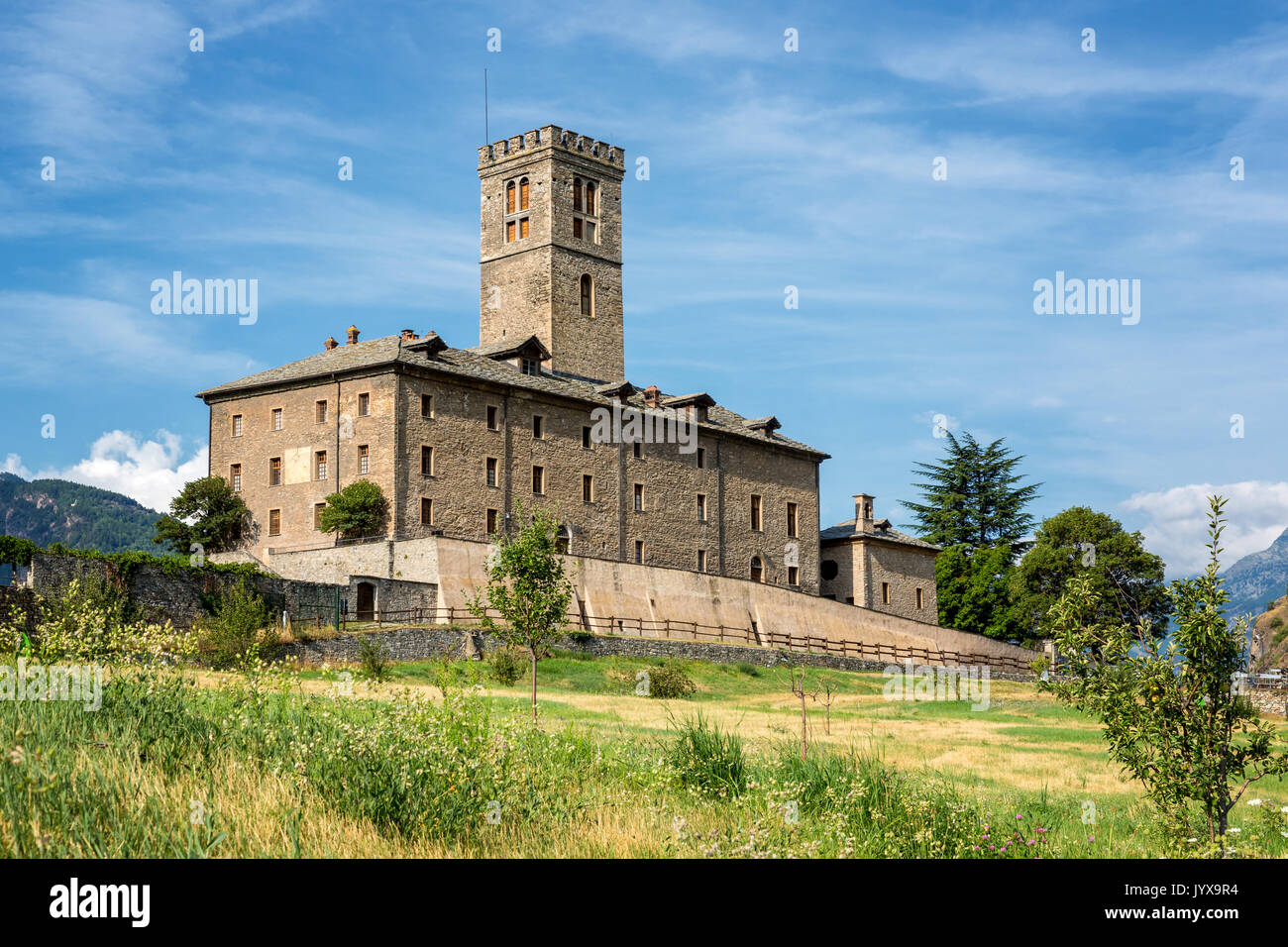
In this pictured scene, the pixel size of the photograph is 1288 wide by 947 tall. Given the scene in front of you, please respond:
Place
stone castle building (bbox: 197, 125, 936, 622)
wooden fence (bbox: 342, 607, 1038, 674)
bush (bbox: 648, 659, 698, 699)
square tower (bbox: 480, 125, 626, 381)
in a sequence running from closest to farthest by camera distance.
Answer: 1. bush (bbox: 648, 659, 698, 699)
2. wooden fence (bbox: 342, 607, 1038, 674)
3. stone castle building (bbox: 197, 125, 936, 622)
4. square tower (bbox: 480, 125, 626, 381)

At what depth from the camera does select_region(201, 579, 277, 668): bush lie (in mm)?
29811

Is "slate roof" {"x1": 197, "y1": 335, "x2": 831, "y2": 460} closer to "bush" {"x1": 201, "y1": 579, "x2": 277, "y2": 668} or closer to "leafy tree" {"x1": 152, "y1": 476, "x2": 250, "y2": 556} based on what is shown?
"leafy tree" {"x1": 152, "y1": 476, "x2": 250, "y2": 556}

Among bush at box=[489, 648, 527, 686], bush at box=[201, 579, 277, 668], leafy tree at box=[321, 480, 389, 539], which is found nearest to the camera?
bush at box=[201, 579, 277, 668]

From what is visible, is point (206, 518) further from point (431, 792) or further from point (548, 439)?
point (431, 792)

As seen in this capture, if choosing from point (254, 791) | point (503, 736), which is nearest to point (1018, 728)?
point (503, 736)

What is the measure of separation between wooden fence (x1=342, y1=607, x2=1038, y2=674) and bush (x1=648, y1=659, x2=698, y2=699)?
16.0ft

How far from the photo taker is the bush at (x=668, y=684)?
34.6 meters

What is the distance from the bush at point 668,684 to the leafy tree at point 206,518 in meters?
22.7

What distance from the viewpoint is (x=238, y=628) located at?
31.0m
